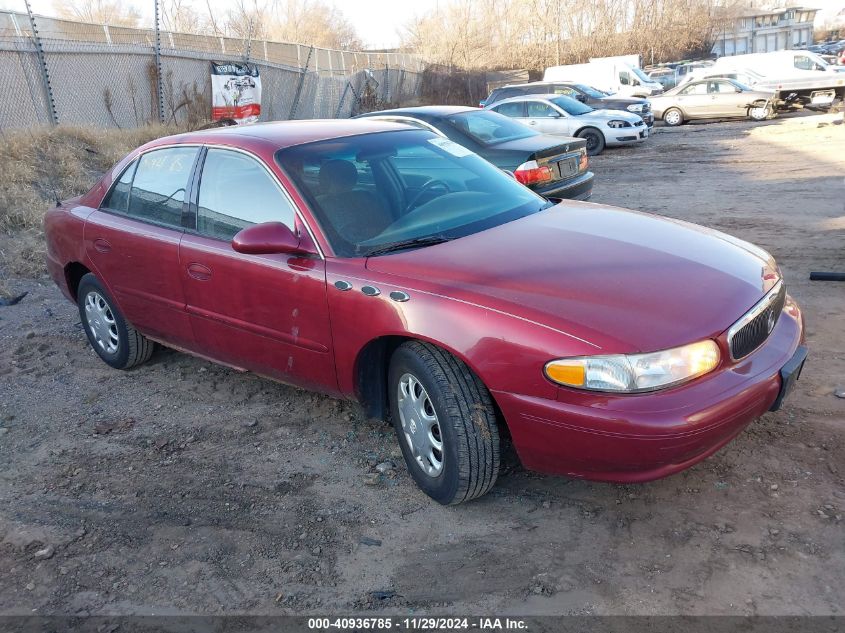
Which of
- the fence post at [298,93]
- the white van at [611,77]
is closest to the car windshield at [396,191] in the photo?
the fence post at [298,93]

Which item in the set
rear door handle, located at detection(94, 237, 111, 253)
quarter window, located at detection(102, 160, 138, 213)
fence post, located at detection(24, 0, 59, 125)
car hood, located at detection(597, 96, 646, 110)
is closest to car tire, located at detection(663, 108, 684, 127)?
car hood, located at detection(597, 96, 646, 110)

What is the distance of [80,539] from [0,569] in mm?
326

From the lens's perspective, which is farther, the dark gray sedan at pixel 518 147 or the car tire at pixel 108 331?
the dark gray sedan at pixel 518 147

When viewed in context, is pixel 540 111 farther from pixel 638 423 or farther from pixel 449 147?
pixel 638 423

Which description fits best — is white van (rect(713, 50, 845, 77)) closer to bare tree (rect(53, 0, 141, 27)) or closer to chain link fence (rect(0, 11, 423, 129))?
chain link fence (rect(0, 11, 423, 129))

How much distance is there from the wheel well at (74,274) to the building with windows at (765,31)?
78.8m

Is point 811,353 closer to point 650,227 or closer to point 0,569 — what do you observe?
point 650,227

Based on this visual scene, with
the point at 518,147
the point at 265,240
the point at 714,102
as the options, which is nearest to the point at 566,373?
the point at 265,240

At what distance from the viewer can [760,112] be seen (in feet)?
68.7

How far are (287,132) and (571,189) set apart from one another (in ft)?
15.7

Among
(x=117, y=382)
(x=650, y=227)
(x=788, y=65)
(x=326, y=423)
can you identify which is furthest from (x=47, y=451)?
(x=788, y=65)

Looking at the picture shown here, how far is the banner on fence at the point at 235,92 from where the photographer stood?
17.2m

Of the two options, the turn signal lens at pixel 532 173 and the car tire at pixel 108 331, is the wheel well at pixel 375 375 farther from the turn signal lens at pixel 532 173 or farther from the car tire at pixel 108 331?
the turn signal lens at pixel 532 173

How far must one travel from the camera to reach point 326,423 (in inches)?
169
